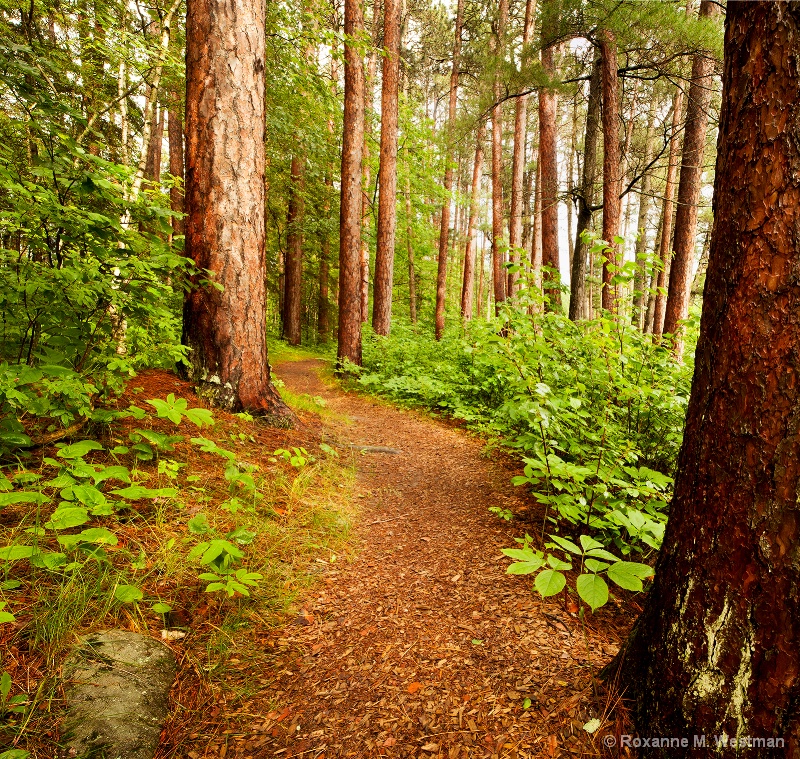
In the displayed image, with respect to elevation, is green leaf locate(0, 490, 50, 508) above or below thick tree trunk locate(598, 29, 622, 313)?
below

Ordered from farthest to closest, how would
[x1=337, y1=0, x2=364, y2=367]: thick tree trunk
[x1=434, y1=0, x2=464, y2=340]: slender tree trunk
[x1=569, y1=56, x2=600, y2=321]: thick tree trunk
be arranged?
[x1=434, y1=0, x2=464, y2=340]: slender tree trunk < [x1=569, y1=56, x2=600, y2=321]: thick tree trunk < [x1=337, y1=0, x2=364, y2=367]: thick tree trunk

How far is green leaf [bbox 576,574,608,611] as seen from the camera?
53.4 inches

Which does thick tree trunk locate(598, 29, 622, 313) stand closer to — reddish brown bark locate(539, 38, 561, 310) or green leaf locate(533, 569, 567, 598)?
reddish brown bark locate(539, 38, 561, 310)

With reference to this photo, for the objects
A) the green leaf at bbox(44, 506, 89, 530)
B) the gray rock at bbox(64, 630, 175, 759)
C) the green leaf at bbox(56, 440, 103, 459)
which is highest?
the green leaf at bbox(56, 440, 103, 459)

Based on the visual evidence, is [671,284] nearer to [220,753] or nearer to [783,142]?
[783,142]

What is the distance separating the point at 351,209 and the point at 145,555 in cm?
809

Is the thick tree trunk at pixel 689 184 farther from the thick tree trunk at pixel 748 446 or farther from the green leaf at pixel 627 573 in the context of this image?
the thick tree trunk at pixel 748 446

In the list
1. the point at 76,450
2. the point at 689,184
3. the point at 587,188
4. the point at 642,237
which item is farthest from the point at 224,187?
the point at 642,237

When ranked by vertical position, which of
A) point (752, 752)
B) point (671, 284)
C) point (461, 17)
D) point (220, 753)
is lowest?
point (220, 753)

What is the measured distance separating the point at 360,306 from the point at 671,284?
6298mm

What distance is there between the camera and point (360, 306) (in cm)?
891

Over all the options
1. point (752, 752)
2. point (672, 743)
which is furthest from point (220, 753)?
point (752, 752)

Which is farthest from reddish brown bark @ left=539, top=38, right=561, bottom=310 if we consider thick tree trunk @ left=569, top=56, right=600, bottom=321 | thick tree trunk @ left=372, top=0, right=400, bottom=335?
thick tree trunk @ left=372, top=0, right=400, bottom=335

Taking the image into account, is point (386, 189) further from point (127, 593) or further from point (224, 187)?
point (127, 593)
